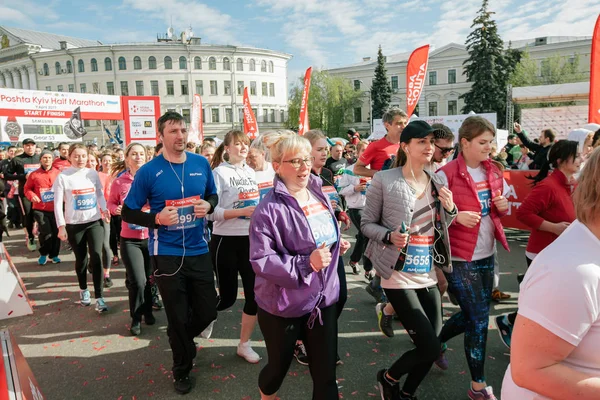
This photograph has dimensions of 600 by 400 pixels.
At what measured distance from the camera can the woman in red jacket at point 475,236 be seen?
303cm

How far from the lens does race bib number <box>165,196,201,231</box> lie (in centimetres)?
339

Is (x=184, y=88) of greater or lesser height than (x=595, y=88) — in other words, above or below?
above

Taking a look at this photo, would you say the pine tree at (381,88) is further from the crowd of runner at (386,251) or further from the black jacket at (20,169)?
the crowd of runner at (386,251)

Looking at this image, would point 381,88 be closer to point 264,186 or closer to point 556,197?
point 264,186

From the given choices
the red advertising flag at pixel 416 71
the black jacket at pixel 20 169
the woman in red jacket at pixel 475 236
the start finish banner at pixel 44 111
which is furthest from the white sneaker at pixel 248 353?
the start finish banner at pixel 44 111

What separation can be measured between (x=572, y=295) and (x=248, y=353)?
10.6 ft

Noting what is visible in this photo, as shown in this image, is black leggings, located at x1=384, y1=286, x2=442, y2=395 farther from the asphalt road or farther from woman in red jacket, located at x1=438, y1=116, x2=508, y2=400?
the asphalt road

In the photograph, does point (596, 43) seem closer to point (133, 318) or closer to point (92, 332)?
point (133, 318)

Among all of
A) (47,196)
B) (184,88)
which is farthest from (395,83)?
(47,196)

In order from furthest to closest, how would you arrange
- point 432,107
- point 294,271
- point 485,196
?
point 432,107
point 485,196
point 294,271

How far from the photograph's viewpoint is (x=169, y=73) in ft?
234

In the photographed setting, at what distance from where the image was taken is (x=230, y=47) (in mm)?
73562

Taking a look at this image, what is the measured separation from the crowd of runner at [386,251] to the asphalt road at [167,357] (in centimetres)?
19

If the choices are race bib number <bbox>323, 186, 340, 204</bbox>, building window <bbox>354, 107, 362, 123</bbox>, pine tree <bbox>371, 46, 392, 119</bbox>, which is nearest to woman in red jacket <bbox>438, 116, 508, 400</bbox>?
race bib number <bbox>323, 186, 340, 204</bbox>
